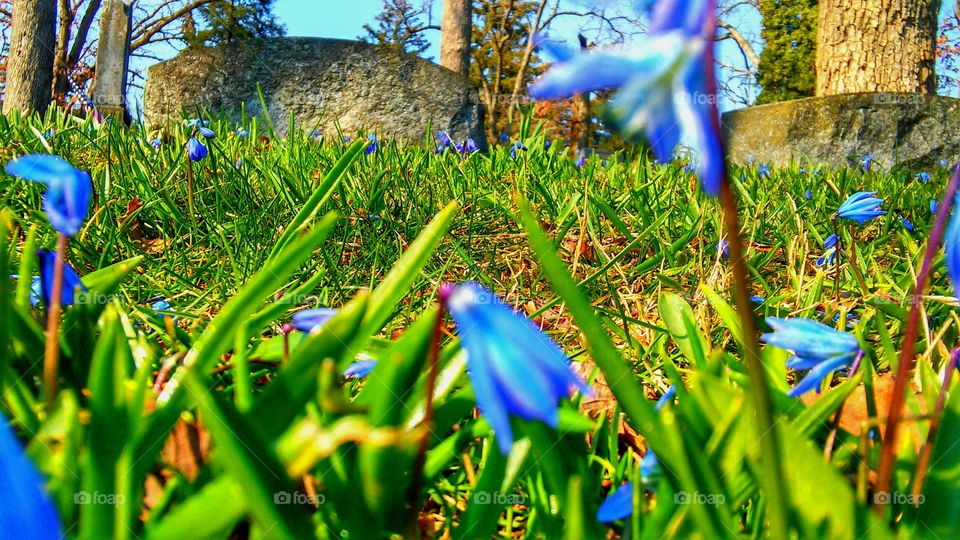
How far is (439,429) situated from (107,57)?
22.4 ft

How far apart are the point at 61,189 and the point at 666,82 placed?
27.4 inches

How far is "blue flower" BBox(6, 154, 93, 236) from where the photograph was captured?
0.77m

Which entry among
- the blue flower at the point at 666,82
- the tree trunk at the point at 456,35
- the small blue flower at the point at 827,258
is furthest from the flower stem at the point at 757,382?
the tree trunk at the point at 456,35

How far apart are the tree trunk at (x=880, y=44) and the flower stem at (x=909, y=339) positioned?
7.92m

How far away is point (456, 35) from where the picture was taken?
1131 centimetres

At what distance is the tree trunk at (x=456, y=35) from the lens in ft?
36.8

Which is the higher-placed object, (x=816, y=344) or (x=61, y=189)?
(x=61, y=189)

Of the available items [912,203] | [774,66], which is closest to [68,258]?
[912,203]

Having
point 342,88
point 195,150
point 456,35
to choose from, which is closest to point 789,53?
point 456,35

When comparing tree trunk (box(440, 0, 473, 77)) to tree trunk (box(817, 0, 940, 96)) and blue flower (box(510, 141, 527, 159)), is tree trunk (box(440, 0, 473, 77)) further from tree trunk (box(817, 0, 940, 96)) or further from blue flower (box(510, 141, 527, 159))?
blue flower (box(510, 141, 527, 159))

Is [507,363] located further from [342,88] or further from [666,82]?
[342,88]

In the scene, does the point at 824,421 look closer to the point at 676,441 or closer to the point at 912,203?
the point at 676,441

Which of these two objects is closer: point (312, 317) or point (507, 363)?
point (507, 363)

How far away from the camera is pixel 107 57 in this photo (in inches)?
252
